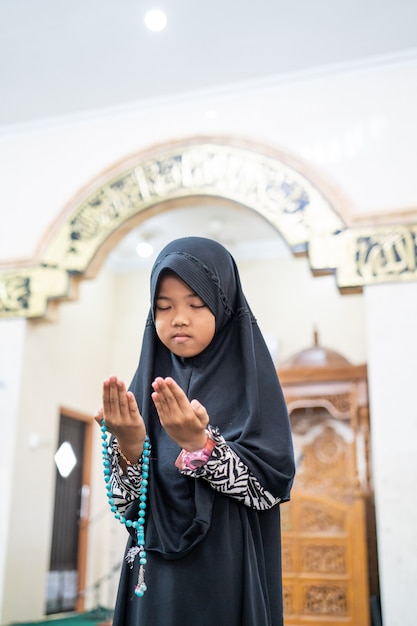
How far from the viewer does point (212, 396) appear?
1.25 meters

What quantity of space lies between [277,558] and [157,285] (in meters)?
0.53

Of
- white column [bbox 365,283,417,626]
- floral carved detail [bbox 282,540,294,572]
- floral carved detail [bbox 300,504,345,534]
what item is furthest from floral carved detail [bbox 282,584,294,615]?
white column [bbox 365,283,417,626]

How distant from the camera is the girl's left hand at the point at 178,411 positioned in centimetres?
105

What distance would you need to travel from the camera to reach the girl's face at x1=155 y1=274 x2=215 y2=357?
1.25 m

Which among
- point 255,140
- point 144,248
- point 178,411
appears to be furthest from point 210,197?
point 178,411

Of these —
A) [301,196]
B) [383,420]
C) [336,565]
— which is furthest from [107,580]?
[301,196]

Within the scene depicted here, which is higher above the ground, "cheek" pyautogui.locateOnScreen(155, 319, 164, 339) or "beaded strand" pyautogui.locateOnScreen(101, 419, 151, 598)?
"cheek" pyautogui.locateOnScreen(155, 319, 164, 339)

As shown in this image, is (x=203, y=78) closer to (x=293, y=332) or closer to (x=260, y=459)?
(x=293, y=332)

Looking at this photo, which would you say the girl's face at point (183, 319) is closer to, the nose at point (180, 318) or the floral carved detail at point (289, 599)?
the nose at point (180, 318)

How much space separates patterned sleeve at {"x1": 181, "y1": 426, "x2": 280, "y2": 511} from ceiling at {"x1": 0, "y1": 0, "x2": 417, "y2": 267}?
11.4 feet

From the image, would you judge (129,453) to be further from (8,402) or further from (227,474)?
(8,402)

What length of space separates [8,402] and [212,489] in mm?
3793

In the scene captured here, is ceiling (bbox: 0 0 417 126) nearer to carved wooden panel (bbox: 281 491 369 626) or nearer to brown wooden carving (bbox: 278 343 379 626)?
brown wooden carving (bbox: 278 343 379 626)

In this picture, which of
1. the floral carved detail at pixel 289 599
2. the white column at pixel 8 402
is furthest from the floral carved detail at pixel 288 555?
the white column at pixel 8 402
